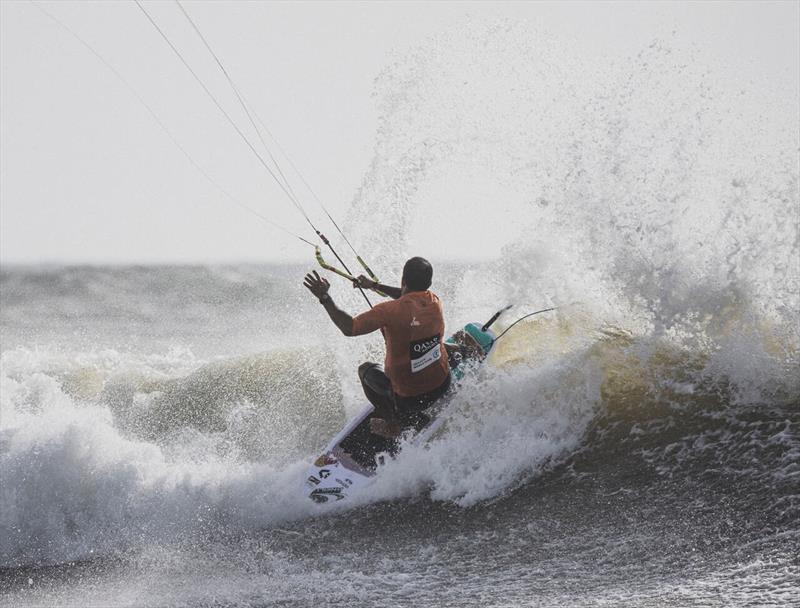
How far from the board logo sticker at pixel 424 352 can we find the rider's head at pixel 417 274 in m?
0.45

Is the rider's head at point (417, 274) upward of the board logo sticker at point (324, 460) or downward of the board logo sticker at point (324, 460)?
upward

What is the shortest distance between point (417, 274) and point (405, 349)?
2.07 ft

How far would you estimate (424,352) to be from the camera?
6.74 meters

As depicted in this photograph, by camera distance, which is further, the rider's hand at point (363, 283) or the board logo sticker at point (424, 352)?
the rider's hand at point (363, 283)

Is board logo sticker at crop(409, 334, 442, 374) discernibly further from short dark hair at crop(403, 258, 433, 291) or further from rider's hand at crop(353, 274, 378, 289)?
rider's hand at crop(353, 274, 378, 289)

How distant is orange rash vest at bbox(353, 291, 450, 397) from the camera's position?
6344mm

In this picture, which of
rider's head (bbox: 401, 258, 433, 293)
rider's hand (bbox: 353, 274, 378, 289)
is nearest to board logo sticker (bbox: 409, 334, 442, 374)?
rider's head (bbox: 401, 258, 433, 293)

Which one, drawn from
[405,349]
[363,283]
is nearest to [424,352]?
[405,349]

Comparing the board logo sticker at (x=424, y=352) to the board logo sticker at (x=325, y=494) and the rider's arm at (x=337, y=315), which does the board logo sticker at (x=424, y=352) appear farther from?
the board logo sticker at (x=325, y=494)

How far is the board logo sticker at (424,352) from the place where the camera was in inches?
262

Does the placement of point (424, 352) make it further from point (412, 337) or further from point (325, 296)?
point (325, 296)

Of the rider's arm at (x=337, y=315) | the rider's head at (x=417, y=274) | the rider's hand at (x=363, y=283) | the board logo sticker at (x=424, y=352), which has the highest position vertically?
the rider's hand at (x=363, y=283)

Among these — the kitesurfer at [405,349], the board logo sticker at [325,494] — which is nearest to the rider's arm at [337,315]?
the kitesurfer at [405,349]

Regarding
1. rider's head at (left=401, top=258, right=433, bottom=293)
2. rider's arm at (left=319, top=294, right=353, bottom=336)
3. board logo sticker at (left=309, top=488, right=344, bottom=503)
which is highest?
rider's head at (left=401, top=258, right=433, bottom=293)
